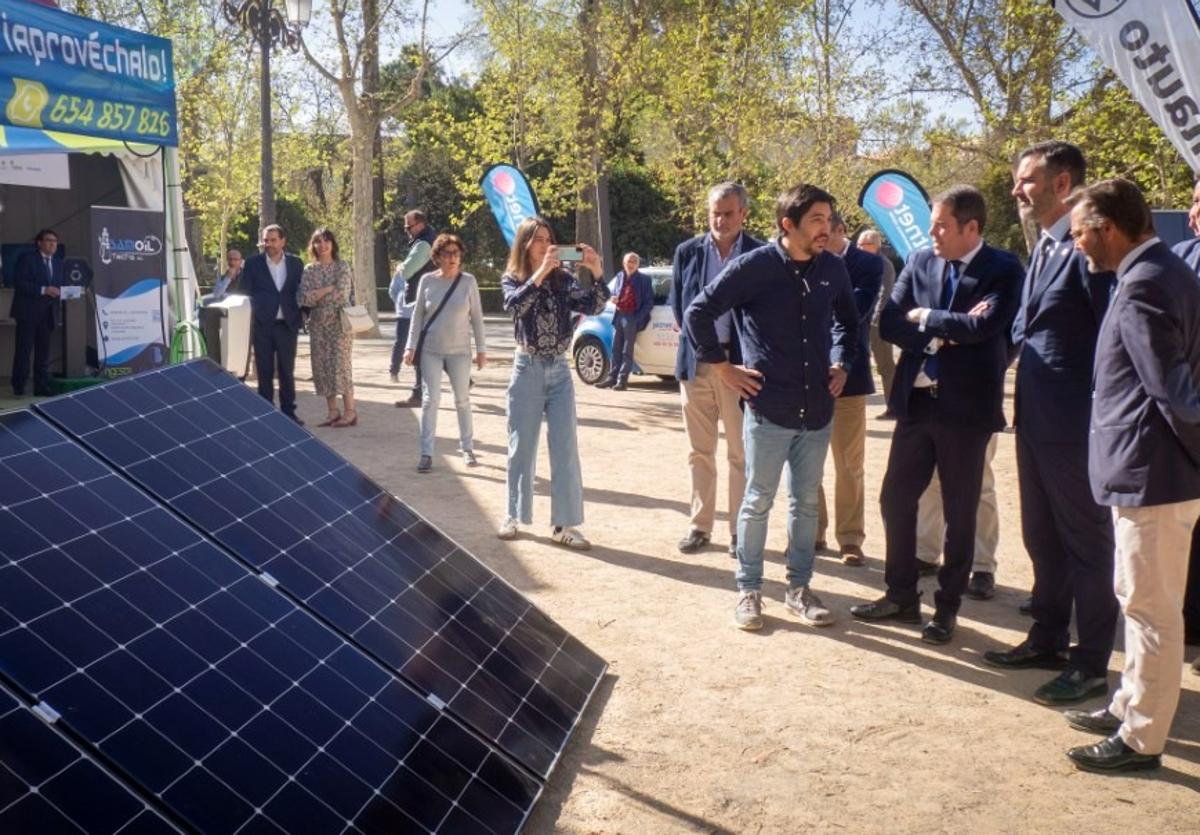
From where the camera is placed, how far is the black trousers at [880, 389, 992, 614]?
16.8 feet

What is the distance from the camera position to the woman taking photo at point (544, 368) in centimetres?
678

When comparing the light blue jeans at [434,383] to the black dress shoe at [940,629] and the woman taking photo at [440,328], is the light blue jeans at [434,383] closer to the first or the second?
the woman taking photo at [440,328]

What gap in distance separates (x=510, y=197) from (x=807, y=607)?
1060 centimetres

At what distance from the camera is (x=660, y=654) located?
5.05 m

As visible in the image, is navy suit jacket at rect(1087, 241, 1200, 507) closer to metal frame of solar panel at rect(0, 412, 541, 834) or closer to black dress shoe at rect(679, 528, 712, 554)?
metal frame of solar panel at rect(0, 412, 541, 834)

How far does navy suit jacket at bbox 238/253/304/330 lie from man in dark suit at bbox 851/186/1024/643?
7.44 meters

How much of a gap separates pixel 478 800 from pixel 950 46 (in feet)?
55.8

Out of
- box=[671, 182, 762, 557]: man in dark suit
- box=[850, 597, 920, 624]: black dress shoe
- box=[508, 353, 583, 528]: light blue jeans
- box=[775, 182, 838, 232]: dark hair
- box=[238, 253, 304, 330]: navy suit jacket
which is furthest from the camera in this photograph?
box=[238, 253, 304, 330]: navy suit jacket

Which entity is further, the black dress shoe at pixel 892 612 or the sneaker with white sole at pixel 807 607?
the black dress shoe at pixel 892 612

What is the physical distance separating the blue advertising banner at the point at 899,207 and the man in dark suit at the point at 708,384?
576cm

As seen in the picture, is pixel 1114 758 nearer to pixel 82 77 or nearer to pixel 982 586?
pixel 982 586

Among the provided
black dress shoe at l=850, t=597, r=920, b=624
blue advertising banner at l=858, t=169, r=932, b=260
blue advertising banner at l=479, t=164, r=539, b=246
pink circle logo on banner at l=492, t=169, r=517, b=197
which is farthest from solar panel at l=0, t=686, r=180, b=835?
pink circle logo on banner at l=492, t=169, r=517, b=197

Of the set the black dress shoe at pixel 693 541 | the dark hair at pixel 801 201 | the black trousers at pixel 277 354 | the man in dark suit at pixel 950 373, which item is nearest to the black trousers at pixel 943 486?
the man in dark suit at pixel 950 373

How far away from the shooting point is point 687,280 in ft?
22.1
